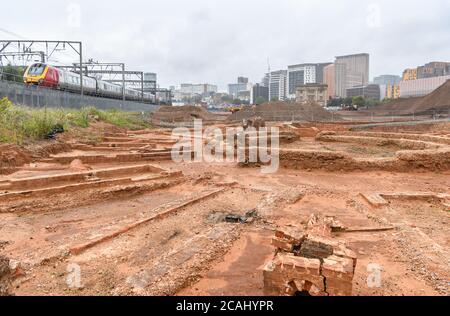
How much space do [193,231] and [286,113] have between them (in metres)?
35.4

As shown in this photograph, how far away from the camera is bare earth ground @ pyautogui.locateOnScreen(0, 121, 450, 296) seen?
398cm

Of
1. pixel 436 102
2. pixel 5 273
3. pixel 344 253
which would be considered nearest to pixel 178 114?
→ pixel 436 102

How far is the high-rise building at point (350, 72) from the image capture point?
12412 centimetres

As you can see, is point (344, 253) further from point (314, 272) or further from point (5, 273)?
point (5, 273)

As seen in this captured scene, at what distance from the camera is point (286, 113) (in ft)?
131

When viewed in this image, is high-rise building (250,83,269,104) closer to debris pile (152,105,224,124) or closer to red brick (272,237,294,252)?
debris pile (152,105,224,124)

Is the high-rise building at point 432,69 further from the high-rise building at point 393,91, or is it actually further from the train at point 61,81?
the train at point 61,81

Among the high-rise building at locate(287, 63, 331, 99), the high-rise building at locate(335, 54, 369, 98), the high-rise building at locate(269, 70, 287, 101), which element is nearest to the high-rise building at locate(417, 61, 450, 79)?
the high-rise building at locate(335, 54, 369, 98)

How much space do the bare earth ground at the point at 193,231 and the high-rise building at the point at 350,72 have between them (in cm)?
11776

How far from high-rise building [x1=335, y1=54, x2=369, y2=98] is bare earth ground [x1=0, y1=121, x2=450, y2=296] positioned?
117762mm

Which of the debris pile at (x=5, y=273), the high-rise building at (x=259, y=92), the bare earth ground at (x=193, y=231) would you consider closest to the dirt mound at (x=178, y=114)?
the bare earth ground at (x=193, y=231)

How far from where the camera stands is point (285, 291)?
11.3 feet
